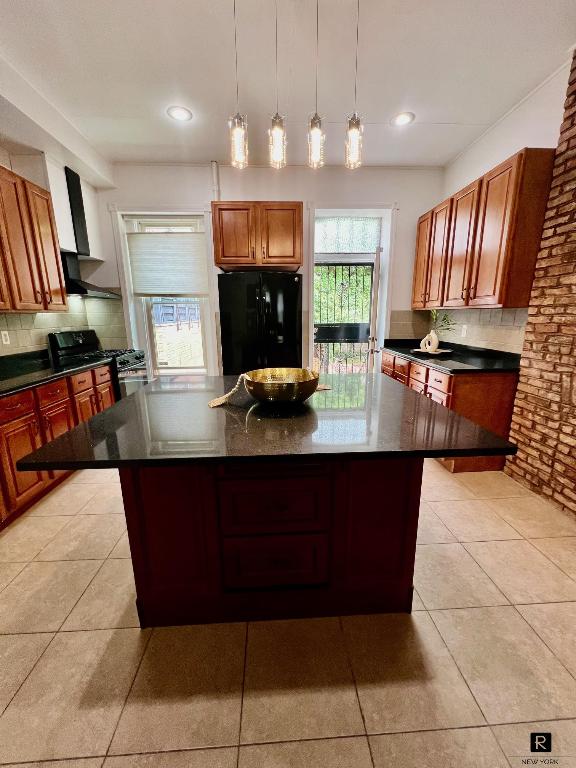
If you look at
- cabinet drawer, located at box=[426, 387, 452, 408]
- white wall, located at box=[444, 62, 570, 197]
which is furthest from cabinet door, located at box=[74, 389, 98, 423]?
white wall, located at box=[444, 62, 570, 197]

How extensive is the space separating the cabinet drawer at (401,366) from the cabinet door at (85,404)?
10.5 ft

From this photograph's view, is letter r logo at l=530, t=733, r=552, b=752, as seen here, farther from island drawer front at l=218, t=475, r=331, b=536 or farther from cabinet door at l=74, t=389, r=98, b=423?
cabinet door at l=74, t=389, r=98, b=423

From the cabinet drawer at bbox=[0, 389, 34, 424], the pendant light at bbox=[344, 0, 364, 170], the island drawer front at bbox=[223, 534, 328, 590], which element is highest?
the pendant light at bbox=[344, 0, 364, 170]

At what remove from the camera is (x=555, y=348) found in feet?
7.29

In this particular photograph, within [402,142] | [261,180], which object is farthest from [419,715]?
[261,180]

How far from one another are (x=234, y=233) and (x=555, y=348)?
314 cm

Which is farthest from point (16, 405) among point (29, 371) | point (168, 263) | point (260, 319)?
point (168, 263)

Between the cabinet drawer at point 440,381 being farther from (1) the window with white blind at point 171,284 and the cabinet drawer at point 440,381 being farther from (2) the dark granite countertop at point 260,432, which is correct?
(1) the window with white blind at point 171,284

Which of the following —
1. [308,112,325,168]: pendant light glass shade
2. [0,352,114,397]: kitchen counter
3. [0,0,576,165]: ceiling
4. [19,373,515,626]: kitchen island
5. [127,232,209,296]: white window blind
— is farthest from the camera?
[127,232,209,296]: white window blind

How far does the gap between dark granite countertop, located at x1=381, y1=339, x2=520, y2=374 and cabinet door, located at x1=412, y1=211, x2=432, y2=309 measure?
63cm

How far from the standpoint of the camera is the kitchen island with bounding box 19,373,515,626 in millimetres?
1152

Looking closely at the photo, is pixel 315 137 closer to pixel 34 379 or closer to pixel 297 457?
pixel 297 457

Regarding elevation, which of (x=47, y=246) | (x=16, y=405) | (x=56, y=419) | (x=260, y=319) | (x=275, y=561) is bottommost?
(x=275, y=561)

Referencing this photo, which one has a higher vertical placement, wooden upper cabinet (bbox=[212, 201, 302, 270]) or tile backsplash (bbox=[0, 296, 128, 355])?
wooden upper cabinet (bbox=[212, 201, 302, 270])
